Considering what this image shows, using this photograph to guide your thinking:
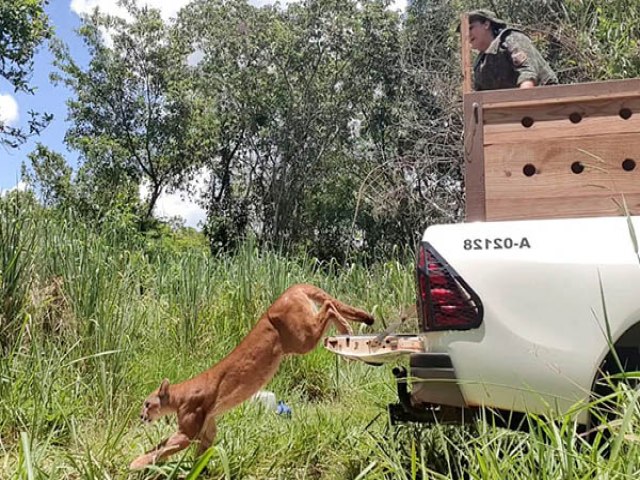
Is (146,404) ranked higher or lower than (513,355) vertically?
lower

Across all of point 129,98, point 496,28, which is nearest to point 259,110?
point 129,98

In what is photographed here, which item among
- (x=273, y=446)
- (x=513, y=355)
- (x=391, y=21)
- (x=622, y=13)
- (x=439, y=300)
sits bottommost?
(x=273, y=446)

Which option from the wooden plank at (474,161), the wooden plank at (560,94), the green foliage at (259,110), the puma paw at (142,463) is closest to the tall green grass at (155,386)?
the puma paw at (142,463)

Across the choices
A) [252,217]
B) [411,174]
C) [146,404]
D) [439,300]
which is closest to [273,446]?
[146,404]

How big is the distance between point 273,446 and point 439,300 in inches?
71.3

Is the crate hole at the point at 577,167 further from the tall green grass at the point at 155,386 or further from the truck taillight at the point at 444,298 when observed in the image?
the tall green grass at the point at 155,386

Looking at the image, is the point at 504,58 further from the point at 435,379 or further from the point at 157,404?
the point at 157,404

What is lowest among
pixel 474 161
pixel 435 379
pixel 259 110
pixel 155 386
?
pixel 155 386

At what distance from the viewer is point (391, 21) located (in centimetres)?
1975

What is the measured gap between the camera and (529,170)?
10.3 feet

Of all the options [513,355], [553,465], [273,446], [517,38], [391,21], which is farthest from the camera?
[391,21]

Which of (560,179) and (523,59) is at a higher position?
(523,59)

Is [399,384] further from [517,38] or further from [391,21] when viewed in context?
[391,21]

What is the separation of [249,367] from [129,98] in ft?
63.2
